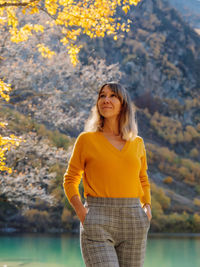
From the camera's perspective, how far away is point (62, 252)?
1034 cm

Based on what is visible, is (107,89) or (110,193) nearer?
(110,193)

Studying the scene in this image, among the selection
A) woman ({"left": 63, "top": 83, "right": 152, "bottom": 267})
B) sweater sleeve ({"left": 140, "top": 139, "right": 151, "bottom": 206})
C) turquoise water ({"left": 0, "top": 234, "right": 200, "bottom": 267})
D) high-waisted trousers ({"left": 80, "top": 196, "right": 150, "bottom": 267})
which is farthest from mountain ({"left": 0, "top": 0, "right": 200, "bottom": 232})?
high-waisted trousers ({"left": 80, "top": 196, "right": 150, "bottom": 267})

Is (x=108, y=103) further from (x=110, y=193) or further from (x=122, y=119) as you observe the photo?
(x=110, y=193)

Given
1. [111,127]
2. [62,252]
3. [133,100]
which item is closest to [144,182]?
[111,127]

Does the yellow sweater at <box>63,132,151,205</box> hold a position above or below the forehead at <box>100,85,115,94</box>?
below

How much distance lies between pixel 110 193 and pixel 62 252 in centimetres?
863

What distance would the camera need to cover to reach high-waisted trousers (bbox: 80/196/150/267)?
2064mm

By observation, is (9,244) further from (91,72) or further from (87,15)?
(87,15)

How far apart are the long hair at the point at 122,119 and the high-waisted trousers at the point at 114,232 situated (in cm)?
39

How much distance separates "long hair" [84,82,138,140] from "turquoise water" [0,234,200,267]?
711cm

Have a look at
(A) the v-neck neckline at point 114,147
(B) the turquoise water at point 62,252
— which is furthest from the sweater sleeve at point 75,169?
(B) the turquoise water at point 62,252

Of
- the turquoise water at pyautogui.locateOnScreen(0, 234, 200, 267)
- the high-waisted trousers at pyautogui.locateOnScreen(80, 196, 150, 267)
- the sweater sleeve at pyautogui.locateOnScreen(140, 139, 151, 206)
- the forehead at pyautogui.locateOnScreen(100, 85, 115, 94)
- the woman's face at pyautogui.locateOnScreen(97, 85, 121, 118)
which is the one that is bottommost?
the turquoise water at pyautogui.locateOnScreen(0, 234, 200, 267)

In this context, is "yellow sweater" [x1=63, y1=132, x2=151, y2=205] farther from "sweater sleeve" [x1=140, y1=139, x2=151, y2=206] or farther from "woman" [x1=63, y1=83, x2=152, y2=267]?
"sweater sleeve" [x1=140, y1=139, x2=151, y2=206]

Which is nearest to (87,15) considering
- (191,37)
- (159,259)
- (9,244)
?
(159,259)
